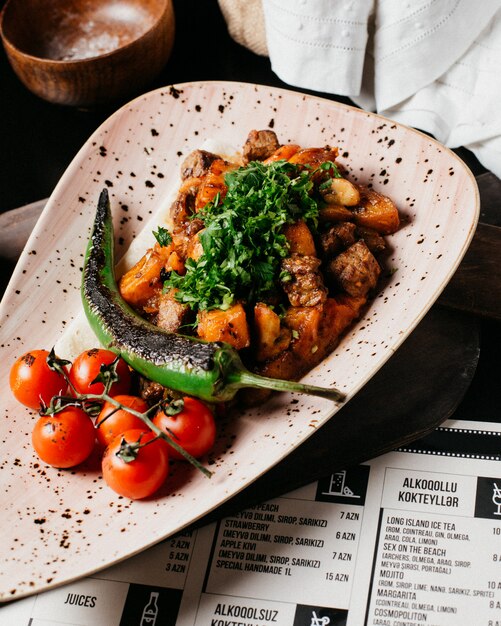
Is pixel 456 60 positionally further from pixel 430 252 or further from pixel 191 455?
pixel 191 455

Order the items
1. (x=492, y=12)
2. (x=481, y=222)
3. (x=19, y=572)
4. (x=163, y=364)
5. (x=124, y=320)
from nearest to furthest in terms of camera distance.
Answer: (x=19, y=572), (x=163, y=364), (x=124, y=320), (x=481, y=222), (x=492, y=12)

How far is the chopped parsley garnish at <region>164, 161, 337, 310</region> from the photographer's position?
8.06ft

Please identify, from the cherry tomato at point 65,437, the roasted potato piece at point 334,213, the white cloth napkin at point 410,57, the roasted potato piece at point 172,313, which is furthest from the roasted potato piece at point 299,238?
the white cloth napkin at point 410,57

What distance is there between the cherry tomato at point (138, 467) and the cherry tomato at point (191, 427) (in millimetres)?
51

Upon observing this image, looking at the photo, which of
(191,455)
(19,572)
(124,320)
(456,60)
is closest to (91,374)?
(124,320)

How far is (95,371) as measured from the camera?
256cm

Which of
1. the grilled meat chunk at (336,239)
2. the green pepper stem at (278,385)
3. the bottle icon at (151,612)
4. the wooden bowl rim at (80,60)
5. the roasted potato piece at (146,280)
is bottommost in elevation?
the bottle icon at (151,612)

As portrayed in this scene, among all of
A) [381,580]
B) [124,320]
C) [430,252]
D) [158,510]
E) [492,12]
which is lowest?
[381,580]

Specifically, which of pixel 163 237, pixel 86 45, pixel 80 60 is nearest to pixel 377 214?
pixel 163 237

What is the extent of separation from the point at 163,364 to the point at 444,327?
98 centimetres

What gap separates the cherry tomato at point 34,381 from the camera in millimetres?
2584

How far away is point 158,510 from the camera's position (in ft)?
7.56

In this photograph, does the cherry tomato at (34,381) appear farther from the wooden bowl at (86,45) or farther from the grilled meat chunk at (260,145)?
the wooden bowl at (86,45)

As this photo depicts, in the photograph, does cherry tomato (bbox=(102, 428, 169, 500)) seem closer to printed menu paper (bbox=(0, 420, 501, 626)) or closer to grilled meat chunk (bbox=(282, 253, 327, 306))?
printed menu paper (bbox=(0, 420, 501, 626))
